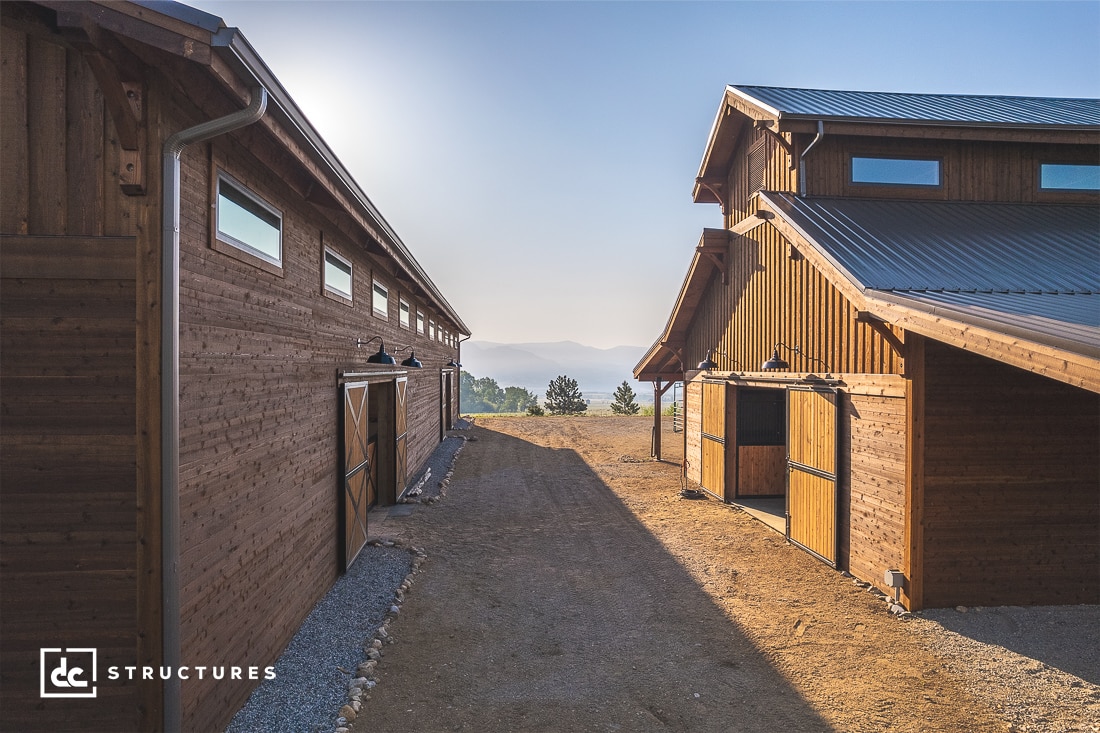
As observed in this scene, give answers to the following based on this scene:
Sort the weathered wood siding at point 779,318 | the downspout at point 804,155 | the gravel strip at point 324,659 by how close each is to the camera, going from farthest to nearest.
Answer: the downspout at point 804,155 → the weathered wood siding at point 779,318 → the gravel strip at point 324,659

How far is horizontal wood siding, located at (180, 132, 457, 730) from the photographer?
13.7 ft

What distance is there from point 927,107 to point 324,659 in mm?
14628

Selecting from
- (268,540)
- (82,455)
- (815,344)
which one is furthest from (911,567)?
(82,455)

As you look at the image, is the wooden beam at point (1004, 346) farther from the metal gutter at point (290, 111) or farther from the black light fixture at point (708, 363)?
the metal gutter at point (290, 111)

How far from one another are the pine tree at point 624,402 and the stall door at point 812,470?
105 ft

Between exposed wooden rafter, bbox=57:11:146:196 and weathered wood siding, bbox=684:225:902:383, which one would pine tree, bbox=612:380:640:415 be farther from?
exposed wooden rafter, bbox=57:11:146:196

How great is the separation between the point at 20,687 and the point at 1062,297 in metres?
10.9

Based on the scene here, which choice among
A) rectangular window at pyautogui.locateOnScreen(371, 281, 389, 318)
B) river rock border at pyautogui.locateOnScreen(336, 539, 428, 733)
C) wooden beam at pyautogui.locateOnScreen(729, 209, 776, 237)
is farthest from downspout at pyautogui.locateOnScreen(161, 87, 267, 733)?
wooden beam at pyautogui.locateOnScreen(729, 209, 776, 237)

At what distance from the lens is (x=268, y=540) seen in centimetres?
545

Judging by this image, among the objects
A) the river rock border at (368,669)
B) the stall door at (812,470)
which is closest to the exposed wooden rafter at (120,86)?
the river rock border at (368,669)

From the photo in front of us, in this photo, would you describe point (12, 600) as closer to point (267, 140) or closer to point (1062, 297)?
point (267, 140)

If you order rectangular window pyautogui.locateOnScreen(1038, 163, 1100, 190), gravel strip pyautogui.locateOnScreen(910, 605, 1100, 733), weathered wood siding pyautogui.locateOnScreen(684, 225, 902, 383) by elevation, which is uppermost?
rectangular window pyautogui.locateOnScreen(1038, 163, 1100, 190)

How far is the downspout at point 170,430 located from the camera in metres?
3.83

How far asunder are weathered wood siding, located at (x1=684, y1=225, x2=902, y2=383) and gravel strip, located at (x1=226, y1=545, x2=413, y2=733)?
A: 7287mm
